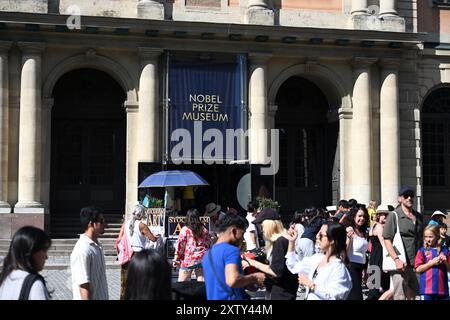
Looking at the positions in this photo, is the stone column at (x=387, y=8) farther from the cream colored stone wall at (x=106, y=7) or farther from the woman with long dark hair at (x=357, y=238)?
the woman with long dark hair at (x=357, y=238)

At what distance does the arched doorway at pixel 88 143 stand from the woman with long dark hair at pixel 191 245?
12.4 meters

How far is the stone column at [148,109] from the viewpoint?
22.2 meters

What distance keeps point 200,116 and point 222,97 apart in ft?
3.20

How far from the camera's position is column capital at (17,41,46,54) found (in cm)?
2164

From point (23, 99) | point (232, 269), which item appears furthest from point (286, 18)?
point (232, 269)

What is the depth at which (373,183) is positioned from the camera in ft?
78.1

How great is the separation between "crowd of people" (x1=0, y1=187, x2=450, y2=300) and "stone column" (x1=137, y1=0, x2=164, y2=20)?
10633mm

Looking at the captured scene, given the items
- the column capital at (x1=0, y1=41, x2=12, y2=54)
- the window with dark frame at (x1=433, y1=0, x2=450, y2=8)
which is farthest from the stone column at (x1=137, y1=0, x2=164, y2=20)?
the window with dark frame at (x1=433, y1=0, x2=450, y2=8)

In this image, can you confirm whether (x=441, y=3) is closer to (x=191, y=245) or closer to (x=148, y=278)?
(x=191, y=245)

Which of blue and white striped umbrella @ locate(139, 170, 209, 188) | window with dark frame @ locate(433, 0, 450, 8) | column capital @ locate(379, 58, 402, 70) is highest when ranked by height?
window with dark frame @ locate(433, 0, 450, 8)

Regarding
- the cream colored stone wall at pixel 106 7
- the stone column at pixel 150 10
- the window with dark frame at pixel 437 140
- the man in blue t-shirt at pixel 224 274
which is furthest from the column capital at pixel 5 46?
the man in blue t-shirt at pixel 224 274

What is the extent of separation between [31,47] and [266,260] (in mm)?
14528

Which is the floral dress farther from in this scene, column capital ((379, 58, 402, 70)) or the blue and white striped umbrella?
column capital ((379, 58, 402, 70))

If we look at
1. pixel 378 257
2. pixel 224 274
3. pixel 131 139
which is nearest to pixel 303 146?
pixel 131 139
